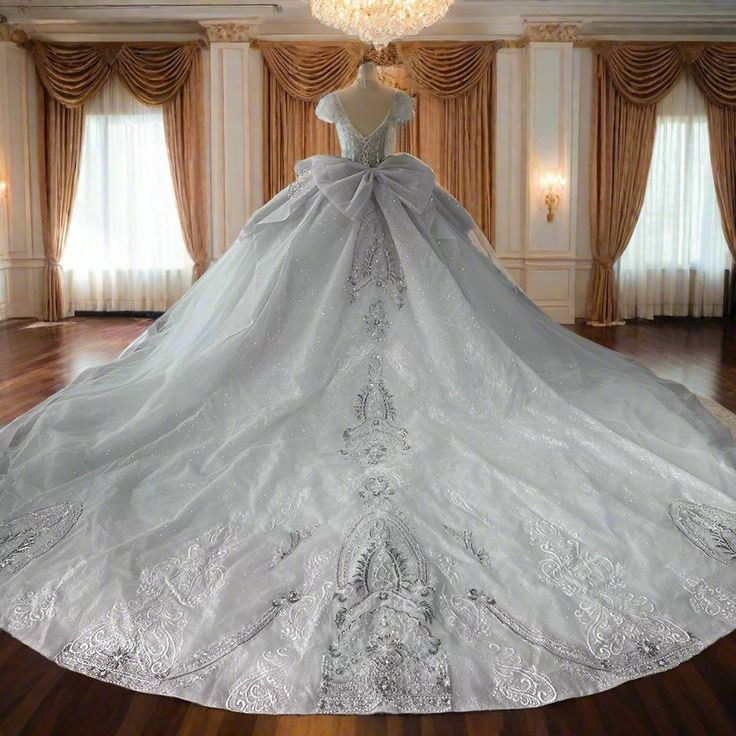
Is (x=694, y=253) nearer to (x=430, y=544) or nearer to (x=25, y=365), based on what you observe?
(x=25, y=365)

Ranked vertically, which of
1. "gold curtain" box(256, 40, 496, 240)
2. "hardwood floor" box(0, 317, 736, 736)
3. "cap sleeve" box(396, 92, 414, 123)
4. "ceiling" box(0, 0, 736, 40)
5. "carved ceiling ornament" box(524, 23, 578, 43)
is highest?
"ceiling" box(0, 0, 736, 40)

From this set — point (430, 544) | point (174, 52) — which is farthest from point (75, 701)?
point (174, 52)

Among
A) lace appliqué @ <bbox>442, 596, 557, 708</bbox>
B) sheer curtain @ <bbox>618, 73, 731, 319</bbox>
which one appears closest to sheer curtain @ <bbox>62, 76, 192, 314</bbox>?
sheer curtain @ <bbox>618, 73, 731, 319</bbox>

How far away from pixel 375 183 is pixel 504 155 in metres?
5.77

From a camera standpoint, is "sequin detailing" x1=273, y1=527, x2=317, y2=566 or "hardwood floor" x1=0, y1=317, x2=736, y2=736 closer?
"hardwood floor" x1=0, y1=317, x2=736, y2=736

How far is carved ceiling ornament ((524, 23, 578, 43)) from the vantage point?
8539 millimetres

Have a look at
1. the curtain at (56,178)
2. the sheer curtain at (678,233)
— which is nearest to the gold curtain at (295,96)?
the curtain at (56,178)

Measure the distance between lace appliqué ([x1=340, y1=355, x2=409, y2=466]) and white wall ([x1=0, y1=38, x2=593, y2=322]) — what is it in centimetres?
629

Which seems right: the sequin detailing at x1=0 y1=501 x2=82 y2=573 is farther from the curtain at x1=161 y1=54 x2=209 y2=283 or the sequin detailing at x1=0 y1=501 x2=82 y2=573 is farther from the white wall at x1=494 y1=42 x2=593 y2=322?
the white wall at x1=494 y1=42 x2=593 y2=322

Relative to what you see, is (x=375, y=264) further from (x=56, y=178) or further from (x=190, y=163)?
(x=56, y=178)

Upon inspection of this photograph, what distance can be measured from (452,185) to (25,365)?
5.17 meters

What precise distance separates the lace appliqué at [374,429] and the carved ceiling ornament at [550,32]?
6.77m

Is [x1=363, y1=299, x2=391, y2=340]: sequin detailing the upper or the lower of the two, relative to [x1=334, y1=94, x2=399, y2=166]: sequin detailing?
lower

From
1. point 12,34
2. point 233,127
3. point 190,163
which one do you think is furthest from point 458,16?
point 12,34
